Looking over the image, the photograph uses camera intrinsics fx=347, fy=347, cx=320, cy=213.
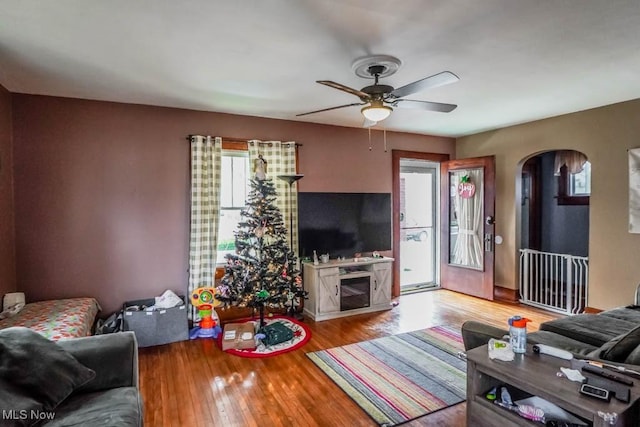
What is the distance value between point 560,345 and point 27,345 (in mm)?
3384

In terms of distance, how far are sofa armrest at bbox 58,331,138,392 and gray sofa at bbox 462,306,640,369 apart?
2.21 metres

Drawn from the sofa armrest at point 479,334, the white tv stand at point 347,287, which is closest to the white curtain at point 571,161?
the white tv stand at point 347,287

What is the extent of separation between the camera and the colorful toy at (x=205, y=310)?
399cm

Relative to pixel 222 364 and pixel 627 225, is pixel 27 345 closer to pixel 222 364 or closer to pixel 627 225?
pixel 222 364

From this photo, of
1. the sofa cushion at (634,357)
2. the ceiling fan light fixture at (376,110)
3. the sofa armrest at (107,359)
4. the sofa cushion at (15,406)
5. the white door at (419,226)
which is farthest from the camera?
the white door at (419,226)

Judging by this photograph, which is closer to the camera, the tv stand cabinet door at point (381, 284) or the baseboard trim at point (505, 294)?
the tv stand cabinet door at point (381, 284)

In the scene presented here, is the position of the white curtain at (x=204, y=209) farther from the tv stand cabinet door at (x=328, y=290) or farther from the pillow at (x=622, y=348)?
the pillow at (x=622, y=348)

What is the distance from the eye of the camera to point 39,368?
1765 mm

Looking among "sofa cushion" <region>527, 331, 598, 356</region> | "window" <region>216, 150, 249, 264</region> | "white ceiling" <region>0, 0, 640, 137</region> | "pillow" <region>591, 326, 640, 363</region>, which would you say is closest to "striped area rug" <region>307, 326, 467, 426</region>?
"sofa cushion" <region>527, 331, 598, 356</region>

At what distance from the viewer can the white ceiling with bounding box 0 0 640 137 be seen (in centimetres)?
207

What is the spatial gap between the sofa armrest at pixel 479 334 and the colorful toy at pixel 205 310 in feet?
9.02

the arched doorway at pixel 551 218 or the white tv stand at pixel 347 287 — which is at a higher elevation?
the arched doorway at pixel 551 218

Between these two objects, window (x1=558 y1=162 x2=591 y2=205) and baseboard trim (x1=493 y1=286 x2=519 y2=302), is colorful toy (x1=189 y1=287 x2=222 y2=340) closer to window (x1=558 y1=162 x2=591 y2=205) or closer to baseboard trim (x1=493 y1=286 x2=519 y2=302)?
baseboard trim (x1=493 y1=286 x2=519 y2=302)

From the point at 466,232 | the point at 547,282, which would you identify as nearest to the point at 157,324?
the point at 466,232
